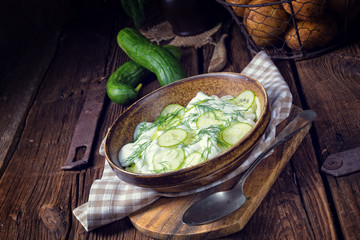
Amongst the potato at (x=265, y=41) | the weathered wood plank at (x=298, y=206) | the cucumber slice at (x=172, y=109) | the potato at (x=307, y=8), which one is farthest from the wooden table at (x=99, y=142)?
the cucumber slice at (x=172, y=109)

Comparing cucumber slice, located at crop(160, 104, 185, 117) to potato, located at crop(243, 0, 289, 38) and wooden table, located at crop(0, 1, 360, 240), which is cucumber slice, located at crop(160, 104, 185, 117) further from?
potato, located at crop(243, 0, 289, 38)

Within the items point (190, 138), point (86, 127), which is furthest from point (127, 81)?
point (190, 138)

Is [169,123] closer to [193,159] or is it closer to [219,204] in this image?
[193,159]

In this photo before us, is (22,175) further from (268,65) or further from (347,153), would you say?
(347,153)

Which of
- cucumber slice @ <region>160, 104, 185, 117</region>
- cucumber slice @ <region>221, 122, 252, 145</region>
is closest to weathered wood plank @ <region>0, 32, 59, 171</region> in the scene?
cucumber slice @ <region>160, 104, 185, 117</region>

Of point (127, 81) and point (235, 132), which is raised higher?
point (235, 132)

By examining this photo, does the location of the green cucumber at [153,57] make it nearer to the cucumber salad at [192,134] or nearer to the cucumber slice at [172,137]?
the cucumber salad at [192,134]

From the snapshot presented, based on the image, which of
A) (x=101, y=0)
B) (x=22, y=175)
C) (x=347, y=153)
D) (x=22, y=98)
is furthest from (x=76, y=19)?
(x=347, y=153)
